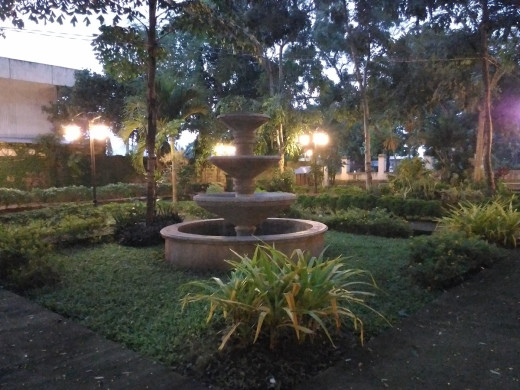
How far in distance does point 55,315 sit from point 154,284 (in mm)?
1415

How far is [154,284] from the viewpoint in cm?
580

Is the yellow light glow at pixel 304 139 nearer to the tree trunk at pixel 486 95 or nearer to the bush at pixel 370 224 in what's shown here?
the tree trunk at pixel 486 95

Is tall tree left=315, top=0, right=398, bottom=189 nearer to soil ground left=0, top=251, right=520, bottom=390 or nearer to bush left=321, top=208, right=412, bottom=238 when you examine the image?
bush left=321, top=208, right=412, bottom=238

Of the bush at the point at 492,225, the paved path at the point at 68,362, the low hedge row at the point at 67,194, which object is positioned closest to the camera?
the paved path at the point at 68,362

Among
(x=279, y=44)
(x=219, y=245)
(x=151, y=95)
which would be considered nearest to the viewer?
(x=219, y=245)

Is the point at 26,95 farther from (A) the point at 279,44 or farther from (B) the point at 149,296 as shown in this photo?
(B) the point at 149,296

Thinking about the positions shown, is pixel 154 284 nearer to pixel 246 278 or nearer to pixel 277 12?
pixel 246 278

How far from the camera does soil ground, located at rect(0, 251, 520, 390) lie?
312cm

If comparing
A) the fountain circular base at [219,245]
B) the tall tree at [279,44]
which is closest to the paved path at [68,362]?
the fountain circular base at [219,245]

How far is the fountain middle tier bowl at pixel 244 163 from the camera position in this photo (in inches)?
260

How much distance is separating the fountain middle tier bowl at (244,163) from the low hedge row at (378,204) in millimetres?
6170

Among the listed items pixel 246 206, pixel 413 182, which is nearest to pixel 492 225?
pixel 246 206

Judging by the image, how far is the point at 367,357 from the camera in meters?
3.53

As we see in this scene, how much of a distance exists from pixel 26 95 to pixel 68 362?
23.0 metres
